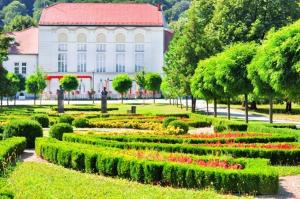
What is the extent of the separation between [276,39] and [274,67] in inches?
46.3

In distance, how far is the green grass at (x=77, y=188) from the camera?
1202 cm

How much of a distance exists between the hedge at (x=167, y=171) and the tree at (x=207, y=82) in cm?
1897

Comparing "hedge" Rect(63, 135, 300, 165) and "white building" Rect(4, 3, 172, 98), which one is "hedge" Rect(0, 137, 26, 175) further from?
"white building" Rect(4, 3, 172, 98)

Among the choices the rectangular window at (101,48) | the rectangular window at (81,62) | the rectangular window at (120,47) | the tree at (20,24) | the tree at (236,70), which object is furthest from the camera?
the tree at (20,24)

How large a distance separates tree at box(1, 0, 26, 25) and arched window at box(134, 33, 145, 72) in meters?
82.1

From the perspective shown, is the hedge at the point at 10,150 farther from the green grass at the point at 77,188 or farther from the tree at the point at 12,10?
the tree at the point at 12,10

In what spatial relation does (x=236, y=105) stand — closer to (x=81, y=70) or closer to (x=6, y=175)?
(x=81, y=70)

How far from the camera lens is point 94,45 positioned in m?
90.4

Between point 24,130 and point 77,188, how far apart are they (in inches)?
422

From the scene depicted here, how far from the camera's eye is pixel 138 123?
32.7 m

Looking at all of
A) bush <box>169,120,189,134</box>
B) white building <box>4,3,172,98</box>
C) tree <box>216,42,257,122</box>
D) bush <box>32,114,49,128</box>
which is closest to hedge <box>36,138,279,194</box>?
bush <box>169,120,189,134</box>

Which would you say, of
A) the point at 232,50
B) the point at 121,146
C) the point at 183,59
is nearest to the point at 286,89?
the point at 121,146

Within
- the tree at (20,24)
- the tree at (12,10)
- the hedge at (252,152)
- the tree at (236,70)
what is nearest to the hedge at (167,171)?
the hedge at (252,152)

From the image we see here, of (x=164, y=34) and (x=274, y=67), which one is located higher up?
(x=164, y=34)
